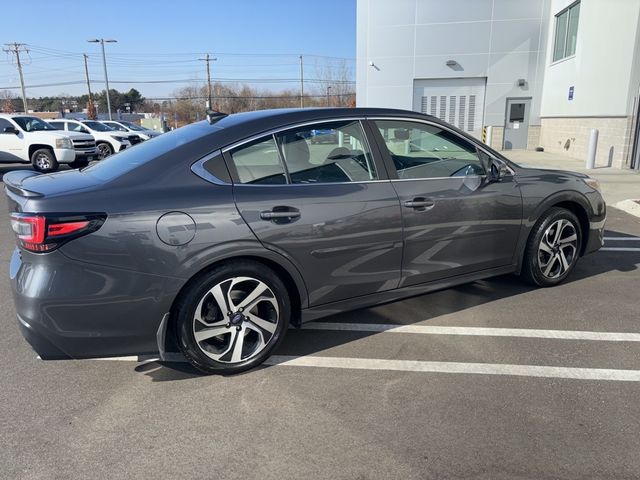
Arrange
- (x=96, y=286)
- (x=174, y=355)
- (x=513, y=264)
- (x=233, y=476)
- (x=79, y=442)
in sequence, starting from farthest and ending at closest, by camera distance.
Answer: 1. (x=513, y=264)
2. (x=174, y=355)
3. (x=96, y=286)
4. (x=79, y=442)
5. (x=233, y=476)

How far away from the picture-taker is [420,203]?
3.74 metres

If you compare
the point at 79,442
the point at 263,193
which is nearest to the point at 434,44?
the point at 263,193

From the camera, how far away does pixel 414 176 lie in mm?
3867

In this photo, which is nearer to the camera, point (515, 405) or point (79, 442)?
point (79, 442)

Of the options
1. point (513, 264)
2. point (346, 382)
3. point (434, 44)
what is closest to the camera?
point (346, 382)

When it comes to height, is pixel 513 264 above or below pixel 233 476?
above

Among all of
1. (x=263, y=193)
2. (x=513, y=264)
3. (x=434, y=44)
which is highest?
(x=434, y=44)

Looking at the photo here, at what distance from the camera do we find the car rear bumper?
2.82 m

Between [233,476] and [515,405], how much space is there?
5.45 ft

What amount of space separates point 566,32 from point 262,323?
20060 mm

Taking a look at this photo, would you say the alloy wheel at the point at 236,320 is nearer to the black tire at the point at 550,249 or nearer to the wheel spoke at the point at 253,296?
the wheel spoke at the point at 253,296

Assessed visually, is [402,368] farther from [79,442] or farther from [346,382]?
[79,442]

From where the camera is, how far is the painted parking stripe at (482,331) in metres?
3.82

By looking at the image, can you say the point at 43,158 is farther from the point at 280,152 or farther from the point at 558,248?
the point at 558,248
